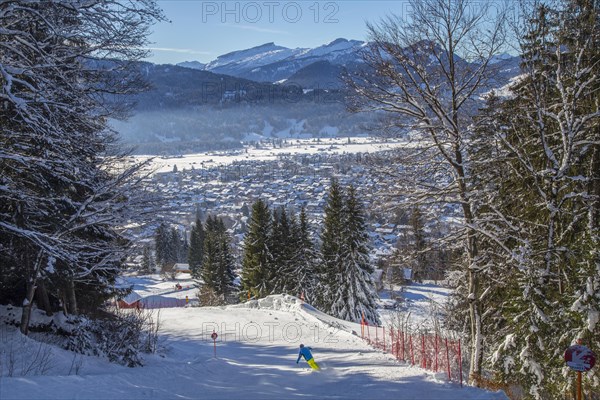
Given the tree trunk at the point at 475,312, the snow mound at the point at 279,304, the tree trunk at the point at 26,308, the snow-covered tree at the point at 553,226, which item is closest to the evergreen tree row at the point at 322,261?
the snow mound at the point at 279,304

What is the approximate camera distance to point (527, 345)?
993 cm

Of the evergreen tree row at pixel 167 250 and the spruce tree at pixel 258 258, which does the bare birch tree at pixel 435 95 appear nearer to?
the spruce tree at pixel 258 258

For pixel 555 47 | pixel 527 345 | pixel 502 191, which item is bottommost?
pixel 527 345

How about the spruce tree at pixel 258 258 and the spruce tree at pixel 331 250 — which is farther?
the spruce tree at pixel 258 258

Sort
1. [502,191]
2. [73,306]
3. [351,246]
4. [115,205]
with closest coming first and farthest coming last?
[115,205], [502,191], [73,306], [351,246]

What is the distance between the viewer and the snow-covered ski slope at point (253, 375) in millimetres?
7279

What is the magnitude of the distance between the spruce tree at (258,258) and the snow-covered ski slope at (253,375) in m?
18.1

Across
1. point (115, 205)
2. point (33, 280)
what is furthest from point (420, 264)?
point (33, 280)

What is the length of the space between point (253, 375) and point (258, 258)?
26.7 metres

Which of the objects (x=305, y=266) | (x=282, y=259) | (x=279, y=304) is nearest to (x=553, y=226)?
(x=279, y=304)

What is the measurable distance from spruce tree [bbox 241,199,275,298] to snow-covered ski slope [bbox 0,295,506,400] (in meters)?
18.1

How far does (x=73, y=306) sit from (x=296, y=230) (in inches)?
1091

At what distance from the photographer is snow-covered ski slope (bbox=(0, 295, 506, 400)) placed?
7279mm

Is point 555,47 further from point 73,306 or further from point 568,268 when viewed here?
point 73,306
